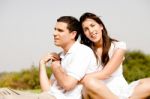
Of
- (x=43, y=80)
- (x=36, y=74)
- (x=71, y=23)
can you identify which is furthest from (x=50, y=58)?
(x=36, y=74)

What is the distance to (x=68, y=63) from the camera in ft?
15.9

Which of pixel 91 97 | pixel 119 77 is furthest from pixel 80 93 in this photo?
pixel 119 77

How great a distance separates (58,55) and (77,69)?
50 cm

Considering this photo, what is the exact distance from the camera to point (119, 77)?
5035mm

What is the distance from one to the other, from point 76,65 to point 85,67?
10 cm

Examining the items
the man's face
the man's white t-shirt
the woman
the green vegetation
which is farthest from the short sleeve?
the green vegetation

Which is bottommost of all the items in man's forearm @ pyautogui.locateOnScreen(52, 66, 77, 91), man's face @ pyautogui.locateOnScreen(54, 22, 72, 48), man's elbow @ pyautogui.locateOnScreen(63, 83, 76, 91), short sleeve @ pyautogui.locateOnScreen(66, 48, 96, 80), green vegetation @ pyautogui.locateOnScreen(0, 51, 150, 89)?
green vegetation @ pyautogui.locateOnScreen(0, 51, 150, 89)

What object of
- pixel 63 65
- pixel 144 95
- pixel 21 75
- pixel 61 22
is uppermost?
pixel 61 22

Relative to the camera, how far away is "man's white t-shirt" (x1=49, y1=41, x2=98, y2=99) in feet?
15.4

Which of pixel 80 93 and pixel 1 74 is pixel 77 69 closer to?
pixel 80 93

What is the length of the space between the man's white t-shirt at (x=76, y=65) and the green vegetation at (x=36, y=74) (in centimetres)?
771

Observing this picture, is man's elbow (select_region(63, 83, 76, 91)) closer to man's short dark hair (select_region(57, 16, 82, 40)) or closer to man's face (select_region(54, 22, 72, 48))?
man's face (select_region(54, 22, 72, 48))

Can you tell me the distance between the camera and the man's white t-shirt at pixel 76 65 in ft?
15.4

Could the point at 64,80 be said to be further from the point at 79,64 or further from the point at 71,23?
the point at 71,23
